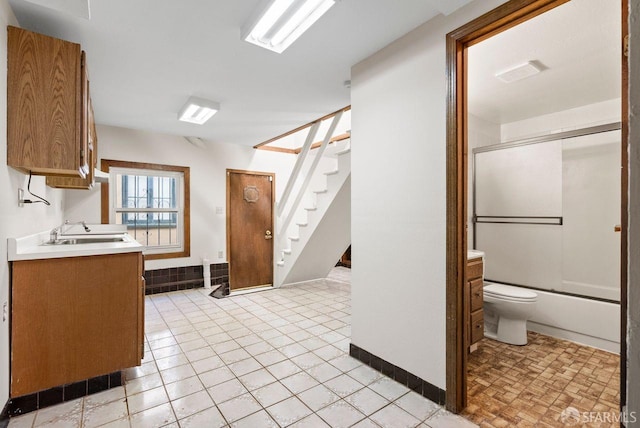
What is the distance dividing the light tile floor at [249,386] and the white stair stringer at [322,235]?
128 centimetres

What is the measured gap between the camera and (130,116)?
12.1 ft

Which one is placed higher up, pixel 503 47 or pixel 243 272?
pixel 503 47

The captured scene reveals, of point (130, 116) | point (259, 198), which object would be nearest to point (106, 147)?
point (130, 116)

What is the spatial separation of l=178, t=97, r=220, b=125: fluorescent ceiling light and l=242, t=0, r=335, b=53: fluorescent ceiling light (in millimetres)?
1394

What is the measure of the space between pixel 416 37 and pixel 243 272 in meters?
4.13

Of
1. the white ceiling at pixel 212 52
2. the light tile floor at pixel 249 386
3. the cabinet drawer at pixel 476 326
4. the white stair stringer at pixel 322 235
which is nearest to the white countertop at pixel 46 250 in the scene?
the light tile floor at pixel 249 386

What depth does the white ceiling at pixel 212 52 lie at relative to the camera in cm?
178

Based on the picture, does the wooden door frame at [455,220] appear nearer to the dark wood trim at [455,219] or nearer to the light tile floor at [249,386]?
the dark wood trim at [455,219]

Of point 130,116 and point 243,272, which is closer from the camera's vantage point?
point 130,116

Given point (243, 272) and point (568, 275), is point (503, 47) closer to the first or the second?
point (568, 275)

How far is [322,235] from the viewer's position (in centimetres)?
431

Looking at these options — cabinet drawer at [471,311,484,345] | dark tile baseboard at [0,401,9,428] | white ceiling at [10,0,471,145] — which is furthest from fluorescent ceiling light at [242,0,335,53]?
dark tile baseboard at [0,401,9,428]

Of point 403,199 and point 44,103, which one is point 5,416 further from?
point 403,199

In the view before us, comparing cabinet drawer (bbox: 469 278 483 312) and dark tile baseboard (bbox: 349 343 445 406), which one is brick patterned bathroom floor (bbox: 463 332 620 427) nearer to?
dark tile baseboard (bbox: 349 343 445 406)
